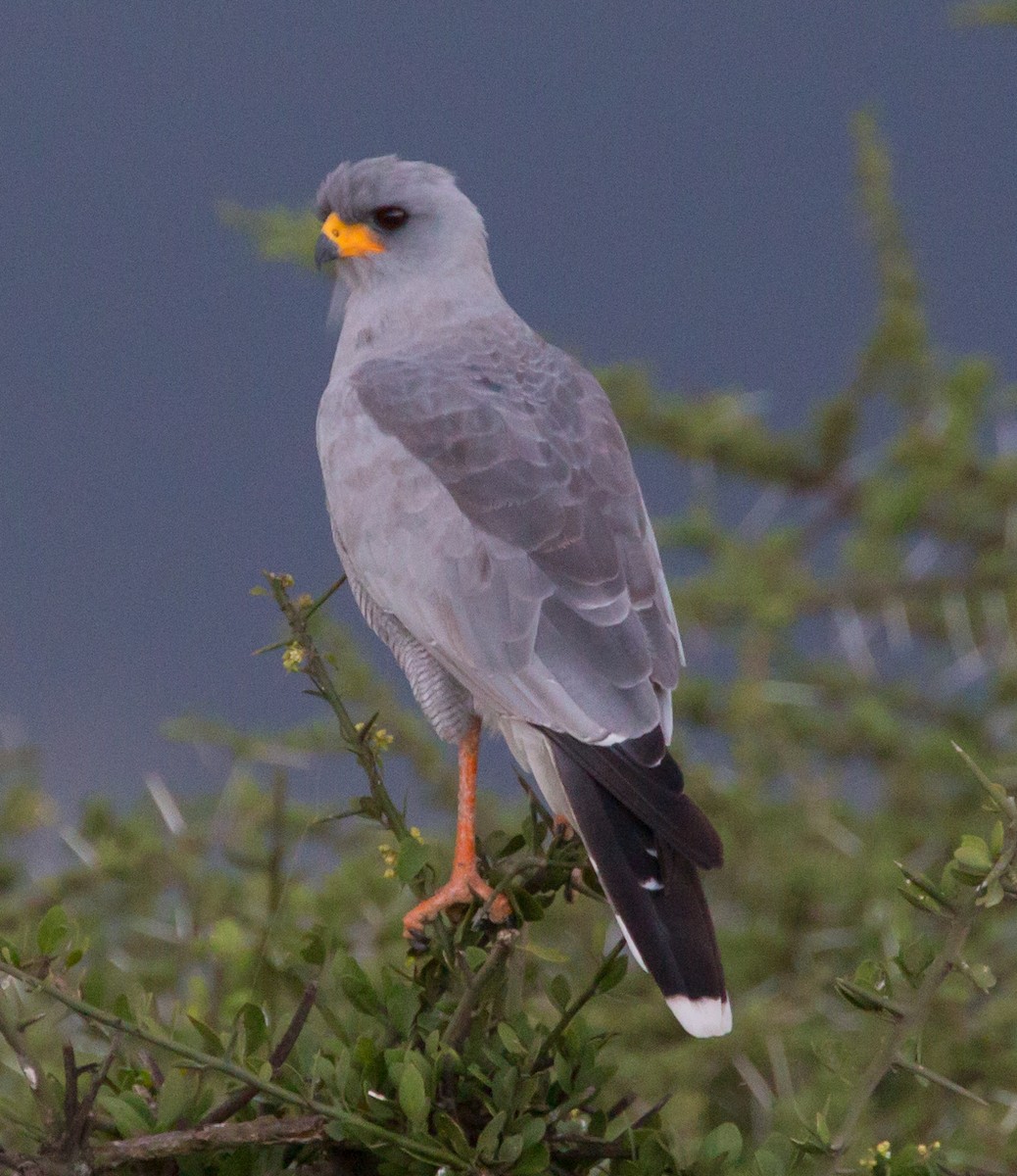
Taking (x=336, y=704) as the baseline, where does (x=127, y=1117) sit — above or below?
below

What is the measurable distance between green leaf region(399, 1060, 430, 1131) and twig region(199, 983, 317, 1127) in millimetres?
114

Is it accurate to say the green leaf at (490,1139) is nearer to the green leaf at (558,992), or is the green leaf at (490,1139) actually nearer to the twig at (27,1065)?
the green leaf at (558,992)

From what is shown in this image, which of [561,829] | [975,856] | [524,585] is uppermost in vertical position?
[975,856]

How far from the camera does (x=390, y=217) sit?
3.15 meters

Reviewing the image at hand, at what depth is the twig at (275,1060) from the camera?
4.92ft

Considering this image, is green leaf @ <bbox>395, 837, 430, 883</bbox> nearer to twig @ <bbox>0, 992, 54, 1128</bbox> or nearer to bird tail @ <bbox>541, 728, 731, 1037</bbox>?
bird tail @ <bbox>541, 728, 731, 1037</bbox>

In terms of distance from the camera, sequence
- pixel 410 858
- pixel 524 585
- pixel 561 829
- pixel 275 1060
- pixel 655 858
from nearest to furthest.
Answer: pixel 275 1060
pixel 410 858
pixel 655 858
pixel 561 829
pixel 524 585

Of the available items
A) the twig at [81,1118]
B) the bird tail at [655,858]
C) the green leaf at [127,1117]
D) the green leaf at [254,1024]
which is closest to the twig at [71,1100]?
the twig at [81,1118]

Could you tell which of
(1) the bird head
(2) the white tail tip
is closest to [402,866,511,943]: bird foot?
(2) the white tail tip

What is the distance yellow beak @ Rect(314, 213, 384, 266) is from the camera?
10.3 feet

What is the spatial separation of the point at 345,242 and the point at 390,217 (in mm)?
103

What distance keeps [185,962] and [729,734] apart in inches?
69.7

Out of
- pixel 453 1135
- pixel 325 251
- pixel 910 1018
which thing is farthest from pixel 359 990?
pixel 325 251

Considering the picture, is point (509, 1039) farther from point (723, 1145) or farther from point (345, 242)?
point (345, 242)
